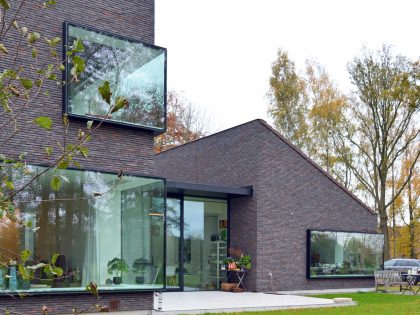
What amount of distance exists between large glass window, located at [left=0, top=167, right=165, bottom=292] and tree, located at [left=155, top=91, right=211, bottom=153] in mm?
21737

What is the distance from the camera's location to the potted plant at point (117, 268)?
11672 millimetres

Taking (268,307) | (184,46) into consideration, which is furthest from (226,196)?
(184,46)

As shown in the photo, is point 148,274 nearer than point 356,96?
Yes

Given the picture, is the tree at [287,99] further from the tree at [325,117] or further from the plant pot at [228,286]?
the plant pot at [228,286]

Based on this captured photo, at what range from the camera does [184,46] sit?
96.6 ft

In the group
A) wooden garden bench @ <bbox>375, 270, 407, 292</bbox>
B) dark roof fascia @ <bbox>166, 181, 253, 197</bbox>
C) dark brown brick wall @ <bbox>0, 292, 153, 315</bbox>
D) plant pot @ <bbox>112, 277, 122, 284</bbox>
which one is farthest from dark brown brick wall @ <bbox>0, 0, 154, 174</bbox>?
wooden garden bench @ <bbox>375, 270, 407, 292</bbox>

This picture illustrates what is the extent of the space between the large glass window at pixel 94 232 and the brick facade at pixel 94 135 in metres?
0.25

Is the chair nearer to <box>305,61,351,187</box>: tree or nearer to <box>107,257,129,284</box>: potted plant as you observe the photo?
<box>107,257,129,284</box>: potted plant

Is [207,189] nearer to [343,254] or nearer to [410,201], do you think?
[343,254]

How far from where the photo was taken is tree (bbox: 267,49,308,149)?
3466 cm

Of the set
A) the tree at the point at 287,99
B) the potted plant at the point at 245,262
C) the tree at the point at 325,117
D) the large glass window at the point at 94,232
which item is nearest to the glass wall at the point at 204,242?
the potted plant at the point at 245,262

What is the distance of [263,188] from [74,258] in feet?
28.6

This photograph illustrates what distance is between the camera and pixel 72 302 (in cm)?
1093

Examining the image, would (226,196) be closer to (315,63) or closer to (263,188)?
(263,188)
